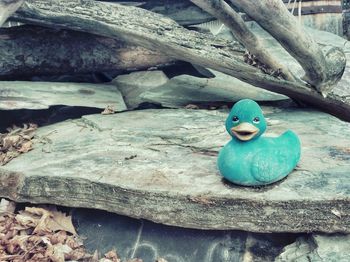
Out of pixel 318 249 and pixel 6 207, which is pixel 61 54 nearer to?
pixel 6 207

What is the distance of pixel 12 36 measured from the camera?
4.47 meters

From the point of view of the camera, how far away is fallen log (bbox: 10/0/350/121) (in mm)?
3939

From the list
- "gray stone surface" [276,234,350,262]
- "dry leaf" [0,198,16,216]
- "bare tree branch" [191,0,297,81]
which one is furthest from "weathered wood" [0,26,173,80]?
"gray stone surface" [276,234,350,262]

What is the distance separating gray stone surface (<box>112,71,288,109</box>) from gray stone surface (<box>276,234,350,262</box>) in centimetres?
220

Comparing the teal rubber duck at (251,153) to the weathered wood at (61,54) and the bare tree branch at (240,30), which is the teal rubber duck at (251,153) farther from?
the weathered wood at (61,54)

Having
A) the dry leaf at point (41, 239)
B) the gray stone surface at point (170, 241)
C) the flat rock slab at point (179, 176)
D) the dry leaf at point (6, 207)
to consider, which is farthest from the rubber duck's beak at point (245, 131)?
the dry leaf at point (6, 207)

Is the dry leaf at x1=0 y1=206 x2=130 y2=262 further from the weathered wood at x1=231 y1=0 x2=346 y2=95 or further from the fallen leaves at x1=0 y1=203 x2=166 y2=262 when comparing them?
the weathered wood at x1=231 y1=0 x2=346 y2=95

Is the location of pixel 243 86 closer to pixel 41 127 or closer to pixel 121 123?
pixel 121 123

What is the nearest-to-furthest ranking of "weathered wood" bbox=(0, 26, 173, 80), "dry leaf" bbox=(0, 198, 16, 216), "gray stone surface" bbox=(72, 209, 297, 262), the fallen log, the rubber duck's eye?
the rubber duck's eye
"gray stone surface" bbox=(72, 209, 297, 262)
"dry leaf" bbox=(0, 198, 16, 216)
the fallen log
"weathered wood" bbox=(0, 26, 173, 80)

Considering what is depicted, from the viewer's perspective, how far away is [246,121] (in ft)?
7.99

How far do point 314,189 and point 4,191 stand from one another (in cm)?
201

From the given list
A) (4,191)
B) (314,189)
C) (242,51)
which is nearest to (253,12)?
(242,51)

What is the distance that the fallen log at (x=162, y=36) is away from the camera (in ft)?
12.9

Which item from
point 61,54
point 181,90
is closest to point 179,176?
point 181,90
